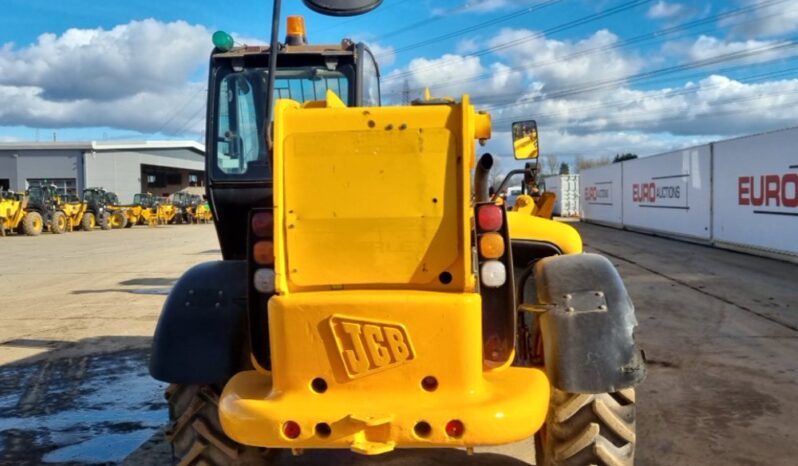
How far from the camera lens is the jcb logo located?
2.77 m

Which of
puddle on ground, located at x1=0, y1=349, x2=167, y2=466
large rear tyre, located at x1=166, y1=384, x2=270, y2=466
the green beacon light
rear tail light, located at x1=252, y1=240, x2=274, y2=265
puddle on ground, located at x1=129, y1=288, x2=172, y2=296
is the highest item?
the green beacon light

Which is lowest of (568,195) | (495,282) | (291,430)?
(291,430)

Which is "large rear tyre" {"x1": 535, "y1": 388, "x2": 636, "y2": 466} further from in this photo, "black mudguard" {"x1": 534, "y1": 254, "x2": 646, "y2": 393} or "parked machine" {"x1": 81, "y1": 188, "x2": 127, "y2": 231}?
"parked machine" {"x1": 81, "y1": 188, "x2": 127, "y2": 231}

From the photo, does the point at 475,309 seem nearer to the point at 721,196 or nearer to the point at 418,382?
the point at 418,382

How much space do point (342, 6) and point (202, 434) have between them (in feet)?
6.99

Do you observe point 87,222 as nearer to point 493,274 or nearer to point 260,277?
point 260,277

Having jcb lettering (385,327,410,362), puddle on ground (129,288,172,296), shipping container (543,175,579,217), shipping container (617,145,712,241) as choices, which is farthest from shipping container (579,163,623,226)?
jcb lettering (385,327,410,362)

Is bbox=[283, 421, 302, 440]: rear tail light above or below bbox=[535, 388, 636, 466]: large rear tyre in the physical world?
above

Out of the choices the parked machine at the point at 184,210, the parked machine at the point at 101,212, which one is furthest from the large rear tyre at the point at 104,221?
the parked machine at the point at 184,210

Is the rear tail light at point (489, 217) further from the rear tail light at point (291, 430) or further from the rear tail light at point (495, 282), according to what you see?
the rear tail light at point (291, 430)

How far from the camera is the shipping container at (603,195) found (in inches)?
1187

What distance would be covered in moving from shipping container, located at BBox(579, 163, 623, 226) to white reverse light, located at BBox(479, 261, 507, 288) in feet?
91.2

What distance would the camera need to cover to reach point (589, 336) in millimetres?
3115

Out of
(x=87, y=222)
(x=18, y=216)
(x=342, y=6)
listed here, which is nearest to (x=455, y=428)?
(x=342, y=6)
